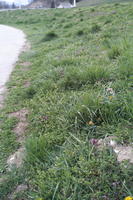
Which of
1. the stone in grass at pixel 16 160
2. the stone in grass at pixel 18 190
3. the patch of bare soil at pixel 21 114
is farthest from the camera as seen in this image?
the patch of bare soil at pixel 21 114

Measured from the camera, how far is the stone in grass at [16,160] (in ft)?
7.21

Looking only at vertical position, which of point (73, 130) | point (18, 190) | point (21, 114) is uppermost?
point (73, 130)

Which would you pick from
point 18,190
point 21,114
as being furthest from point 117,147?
point 21,114

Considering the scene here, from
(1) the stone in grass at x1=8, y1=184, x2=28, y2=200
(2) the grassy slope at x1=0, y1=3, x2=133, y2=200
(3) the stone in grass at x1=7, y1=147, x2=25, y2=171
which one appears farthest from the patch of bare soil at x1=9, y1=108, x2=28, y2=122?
(1) the stone in grass at x1=8, y1=184, x2=28, y2=200

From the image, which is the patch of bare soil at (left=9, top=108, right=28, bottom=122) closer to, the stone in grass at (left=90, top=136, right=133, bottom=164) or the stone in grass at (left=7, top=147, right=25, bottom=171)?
the stone in grass at (left=7, top=147, right=25, bottom=171)

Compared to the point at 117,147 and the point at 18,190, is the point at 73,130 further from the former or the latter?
the point at 18,190

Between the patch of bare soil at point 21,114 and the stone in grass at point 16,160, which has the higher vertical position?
the patch of bare soil at point 21,114

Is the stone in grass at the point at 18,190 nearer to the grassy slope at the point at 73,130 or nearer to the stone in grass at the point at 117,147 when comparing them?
the grassy slope at the point at 73,130

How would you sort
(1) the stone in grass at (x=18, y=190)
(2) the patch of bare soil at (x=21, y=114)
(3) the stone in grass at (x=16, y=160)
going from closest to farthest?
(1) the stone in grass at (x=18, y=190)
(3) the stone in grass at (x=16, y=160)
(2) the patch of bare soil at (x=21, y=114)

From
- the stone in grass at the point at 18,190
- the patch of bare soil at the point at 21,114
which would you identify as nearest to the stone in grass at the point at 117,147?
the stone in grass at the point at 18,190

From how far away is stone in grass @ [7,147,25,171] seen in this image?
2198mm

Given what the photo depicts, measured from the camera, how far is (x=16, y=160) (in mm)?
2289

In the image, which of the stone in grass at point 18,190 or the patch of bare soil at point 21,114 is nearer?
the stone in grass at point 18,190

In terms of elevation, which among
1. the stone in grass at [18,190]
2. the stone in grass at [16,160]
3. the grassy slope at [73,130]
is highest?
the grassy slope at [73,130]
